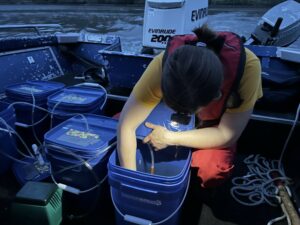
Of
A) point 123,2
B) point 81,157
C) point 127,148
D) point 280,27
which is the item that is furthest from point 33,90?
point 123,2

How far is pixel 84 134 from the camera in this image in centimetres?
144

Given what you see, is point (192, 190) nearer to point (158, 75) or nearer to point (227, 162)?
point (227, 162)

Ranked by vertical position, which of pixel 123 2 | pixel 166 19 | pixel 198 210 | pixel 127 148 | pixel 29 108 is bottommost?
pixel 123 2

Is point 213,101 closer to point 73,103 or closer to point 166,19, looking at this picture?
point 73,103

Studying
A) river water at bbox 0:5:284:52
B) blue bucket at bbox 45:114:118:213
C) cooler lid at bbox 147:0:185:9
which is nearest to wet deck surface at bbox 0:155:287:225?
blue bucket at bbox 45:114:118:213

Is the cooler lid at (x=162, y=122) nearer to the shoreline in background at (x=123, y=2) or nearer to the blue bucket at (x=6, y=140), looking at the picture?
the blue bucket at (x=6, y=140)

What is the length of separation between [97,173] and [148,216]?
0.99ft

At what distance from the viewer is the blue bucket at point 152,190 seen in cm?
106

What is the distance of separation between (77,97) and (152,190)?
0.97m

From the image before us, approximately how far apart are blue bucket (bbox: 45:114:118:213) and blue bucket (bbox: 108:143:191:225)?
0.38ft

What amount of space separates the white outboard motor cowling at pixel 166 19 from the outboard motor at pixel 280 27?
31.5 inches

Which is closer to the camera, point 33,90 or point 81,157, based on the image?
point 81,157

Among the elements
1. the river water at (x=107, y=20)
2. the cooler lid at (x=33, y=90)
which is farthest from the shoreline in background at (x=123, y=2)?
the cooler lid at (x=33, y=90)

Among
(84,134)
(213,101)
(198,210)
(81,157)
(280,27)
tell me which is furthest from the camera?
(280,27)
